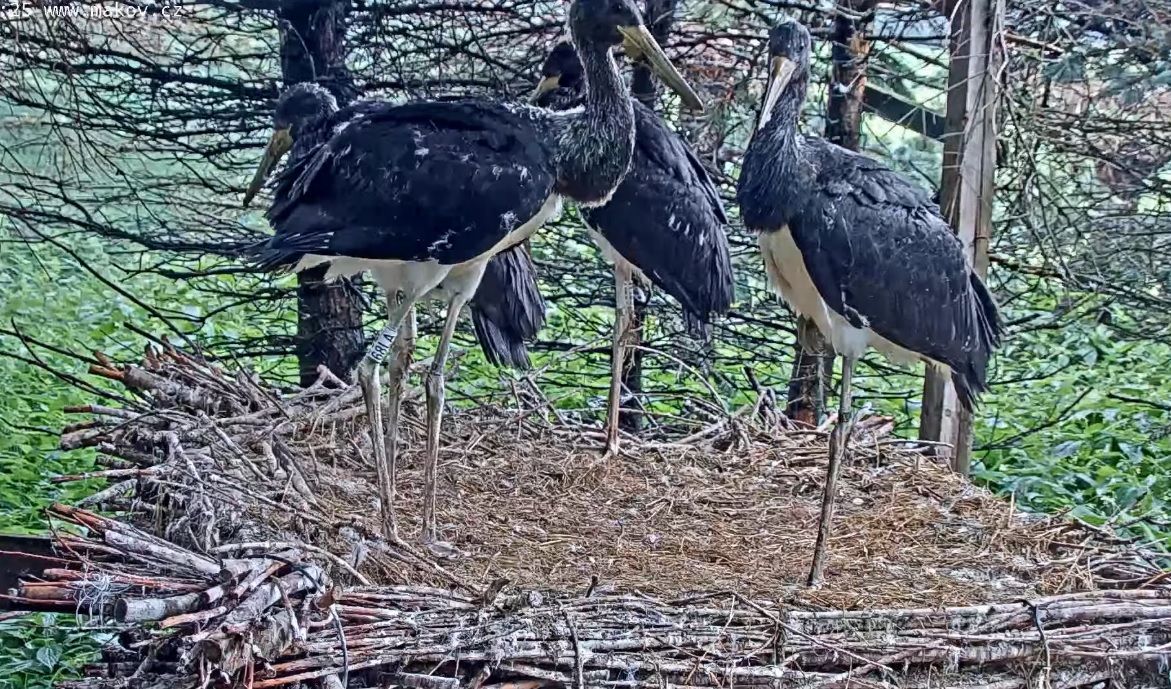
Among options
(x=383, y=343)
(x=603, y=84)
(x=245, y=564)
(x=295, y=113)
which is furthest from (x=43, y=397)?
(x=245, y=564)

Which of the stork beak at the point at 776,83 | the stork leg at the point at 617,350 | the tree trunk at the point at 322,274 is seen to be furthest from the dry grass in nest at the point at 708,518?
the stork beak at the point at 776,83

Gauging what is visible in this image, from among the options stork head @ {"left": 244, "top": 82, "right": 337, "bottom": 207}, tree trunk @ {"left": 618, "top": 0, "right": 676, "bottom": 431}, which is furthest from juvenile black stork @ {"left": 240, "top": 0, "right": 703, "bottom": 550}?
tree trunk @ {"left": 618, "top": 0, "right": 676, "bottom": 431}

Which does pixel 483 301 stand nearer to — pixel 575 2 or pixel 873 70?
pixel 575 2

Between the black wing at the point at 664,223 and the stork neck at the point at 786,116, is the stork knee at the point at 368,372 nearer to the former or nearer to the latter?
the black wing at the point at 664,223

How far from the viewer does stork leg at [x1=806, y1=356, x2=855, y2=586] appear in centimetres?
473

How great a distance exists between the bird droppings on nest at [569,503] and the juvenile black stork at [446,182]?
435 mm

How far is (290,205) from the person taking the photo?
4.95 m

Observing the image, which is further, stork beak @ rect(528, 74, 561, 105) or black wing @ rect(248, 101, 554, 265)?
stork beak @ rect(528, 74, 561, 105)

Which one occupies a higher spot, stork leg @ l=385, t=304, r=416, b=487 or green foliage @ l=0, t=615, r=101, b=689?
stork leg @ l=385, t=304, r=416, b=487

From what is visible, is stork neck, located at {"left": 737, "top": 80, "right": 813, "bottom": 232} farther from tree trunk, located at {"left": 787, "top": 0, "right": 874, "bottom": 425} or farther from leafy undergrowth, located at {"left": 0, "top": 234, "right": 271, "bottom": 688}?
leafy undergrowth, located at {"left": 0, "top": 234, "right": 271, "bottom": 688}

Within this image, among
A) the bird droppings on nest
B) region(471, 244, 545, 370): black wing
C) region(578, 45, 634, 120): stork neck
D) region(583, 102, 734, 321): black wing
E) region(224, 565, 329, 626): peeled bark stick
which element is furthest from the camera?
region(471, 244, 545, 370): black wing

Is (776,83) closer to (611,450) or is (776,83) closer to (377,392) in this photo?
(377,392)

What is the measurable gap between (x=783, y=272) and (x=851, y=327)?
326mm

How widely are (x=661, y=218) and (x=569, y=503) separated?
1405 mm
